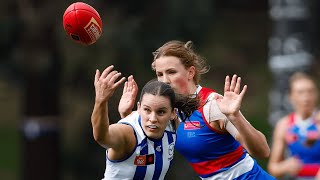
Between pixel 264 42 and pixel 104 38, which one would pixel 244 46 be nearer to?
pixel 264 42

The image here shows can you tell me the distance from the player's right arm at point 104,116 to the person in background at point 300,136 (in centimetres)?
447

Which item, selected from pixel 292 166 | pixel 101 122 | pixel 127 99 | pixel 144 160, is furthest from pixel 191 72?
pixel 292 166

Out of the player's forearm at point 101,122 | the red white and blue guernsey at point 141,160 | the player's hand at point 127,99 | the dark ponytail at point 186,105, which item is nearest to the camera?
the player's forearm at point 101,122

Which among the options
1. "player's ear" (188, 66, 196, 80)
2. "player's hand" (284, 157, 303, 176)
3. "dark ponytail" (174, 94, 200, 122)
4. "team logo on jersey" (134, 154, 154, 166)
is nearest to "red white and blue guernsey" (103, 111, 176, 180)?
"team logo on jersey" (134, 154, 154, 166)

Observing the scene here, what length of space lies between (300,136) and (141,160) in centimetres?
464

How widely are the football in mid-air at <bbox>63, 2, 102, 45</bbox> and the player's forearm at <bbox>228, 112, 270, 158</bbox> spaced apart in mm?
1279

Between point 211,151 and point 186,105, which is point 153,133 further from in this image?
point 211,151

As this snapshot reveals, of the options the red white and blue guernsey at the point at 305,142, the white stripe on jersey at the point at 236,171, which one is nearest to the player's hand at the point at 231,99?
the white stripe on jersey at the point at 236,171

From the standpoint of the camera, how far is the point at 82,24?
850 cm

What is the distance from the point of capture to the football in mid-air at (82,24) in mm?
8508

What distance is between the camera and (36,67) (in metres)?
16.6

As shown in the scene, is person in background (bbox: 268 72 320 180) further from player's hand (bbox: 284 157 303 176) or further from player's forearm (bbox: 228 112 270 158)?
player's forearm (bbox: 228 112 270 158)

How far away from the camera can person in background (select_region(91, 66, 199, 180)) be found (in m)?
7.53

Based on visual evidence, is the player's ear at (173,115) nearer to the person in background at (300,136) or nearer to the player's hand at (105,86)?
the player's hand at (105,86)
